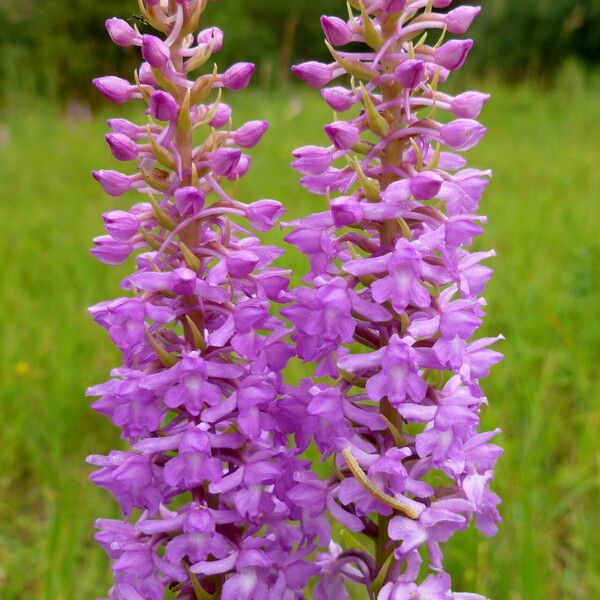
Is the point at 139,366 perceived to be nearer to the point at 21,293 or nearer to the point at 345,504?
the point at 345,504

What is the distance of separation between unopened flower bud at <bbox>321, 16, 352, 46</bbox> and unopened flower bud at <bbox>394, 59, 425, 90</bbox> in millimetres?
75

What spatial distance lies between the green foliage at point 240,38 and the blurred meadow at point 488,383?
1.81 meters

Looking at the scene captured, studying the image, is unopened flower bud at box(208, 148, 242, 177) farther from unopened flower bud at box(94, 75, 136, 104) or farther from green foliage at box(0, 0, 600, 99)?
green foliage at box(0, 0, 600, 99)

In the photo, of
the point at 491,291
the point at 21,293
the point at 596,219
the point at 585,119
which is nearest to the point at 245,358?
the point at 491,291

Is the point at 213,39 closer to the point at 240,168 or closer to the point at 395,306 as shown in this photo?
the point at 240,168

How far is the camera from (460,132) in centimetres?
97

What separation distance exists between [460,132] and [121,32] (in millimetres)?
435

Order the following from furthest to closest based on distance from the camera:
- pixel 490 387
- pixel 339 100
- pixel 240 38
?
pixel 240 38 → pixel 490 387 → pixel 339 100

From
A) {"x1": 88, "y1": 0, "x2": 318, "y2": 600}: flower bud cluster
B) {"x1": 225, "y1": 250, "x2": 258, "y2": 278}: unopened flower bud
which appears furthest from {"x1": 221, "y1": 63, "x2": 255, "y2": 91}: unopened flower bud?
{"x1": 225, "y1": 250, "x2": 258, "y2": 278}: unopened flower bud

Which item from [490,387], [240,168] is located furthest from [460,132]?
[490,387]

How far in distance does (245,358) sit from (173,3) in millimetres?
441

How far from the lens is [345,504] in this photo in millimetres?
959

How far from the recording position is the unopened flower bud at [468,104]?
1001 mm

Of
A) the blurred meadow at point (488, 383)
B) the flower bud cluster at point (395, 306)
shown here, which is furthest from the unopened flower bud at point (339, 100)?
the blurred meadow at point (488, 383)
